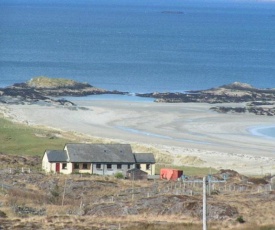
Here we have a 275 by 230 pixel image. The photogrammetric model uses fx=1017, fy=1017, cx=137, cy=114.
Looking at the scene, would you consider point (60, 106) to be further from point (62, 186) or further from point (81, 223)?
point (81, 223)

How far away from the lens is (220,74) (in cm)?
14025

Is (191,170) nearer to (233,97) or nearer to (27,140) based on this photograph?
(27,140)

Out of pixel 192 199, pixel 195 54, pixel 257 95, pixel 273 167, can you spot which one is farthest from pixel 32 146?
pixel 195 54

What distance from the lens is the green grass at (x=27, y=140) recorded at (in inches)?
2635

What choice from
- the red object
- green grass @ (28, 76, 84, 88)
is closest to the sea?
green grass @ (28, 76, 84, 88)

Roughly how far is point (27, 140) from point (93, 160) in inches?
557

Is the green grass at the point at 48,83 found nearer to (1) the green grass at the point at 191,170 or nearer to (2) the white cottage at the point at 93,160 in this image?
(1) the green grass at the point at 191,170

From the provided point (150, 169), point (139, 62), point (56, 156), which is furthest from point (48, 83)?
point (56, 156)

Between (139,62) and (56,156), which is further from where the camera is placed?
(139,62)

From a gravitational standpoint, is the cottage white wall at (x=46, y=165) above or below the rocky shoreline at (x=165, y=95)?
below

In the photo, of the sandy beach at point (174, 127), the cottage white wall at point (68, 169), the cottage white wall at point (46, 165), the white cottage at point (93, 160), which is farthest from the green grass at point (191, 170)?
the cottage white wall at point (46, 165)

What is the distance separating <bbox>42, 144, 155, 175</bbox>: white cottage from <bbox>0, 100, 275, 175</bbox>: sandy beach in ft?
28.6

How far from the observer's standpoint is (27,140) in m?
70.6

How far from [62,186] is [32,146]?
60.1 ft
